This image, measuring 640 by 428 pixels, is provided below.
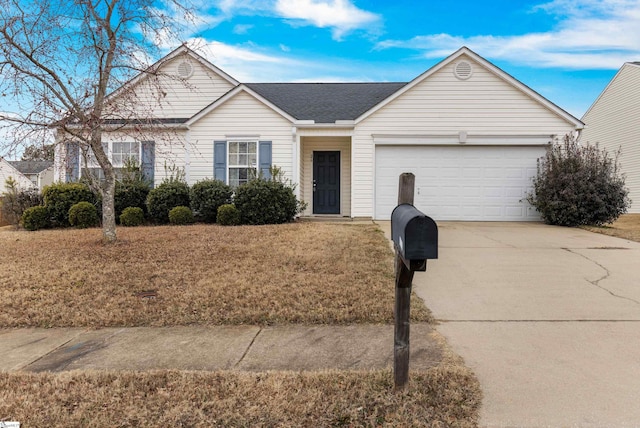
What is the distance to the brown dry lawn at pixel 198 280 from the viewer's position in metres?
4.56

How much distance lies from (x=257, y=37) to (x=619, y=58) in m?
19.6

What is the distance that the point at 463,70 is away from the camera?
492 inches

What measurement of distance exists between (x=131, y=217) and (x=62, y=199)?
6.75 ft

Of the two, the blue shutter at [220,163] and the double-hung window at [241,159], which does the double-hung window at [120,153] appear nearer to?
the blue shutter at [220,163]

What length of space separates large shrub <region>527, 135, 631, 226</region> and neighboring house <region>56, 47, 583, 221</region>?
0.98m

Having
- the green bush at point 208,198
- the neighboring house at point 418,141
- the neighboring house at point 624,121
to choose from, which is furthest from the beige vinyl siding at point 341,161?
the neighboring house at point 624,121

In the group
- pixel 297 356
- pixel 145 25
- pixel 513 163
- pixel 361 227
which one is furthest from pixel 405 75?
pixel 297 356

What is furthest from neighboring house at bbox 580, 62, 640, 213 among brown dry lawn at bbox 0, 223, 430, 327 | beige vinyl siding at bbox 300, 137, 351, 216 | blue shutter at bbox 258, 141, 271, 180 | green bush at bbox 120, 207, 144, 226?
green bush at bbox 120, 207, 144, 226

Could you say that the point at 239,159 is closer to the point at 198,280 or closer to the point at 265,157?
the point at 265,157

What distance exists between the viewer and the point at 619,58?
21.2 metres

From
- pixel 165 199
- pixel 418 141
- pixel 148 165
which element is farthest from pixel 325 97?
pixel 165 199

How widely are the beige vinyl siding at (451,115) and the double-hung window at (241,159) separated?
3259 mm

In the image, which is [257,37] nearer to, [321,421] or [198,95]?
[198,95]

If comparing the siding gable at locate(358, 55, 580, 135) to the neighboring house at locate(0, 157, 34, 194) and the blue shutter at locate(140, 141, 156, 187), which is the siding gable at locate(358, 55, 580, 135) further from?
the neighboring house at locate(0, 157, 34, 194)
